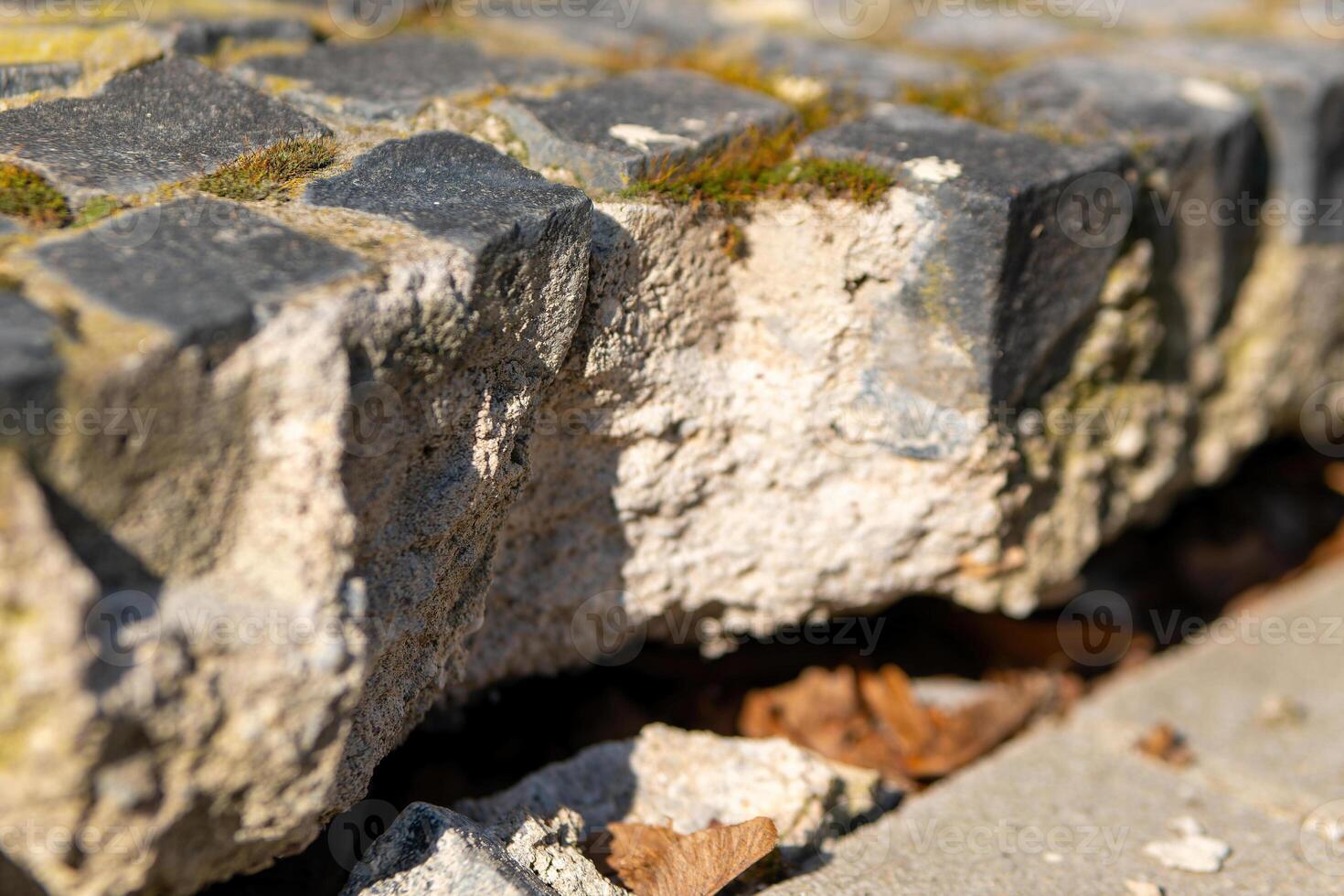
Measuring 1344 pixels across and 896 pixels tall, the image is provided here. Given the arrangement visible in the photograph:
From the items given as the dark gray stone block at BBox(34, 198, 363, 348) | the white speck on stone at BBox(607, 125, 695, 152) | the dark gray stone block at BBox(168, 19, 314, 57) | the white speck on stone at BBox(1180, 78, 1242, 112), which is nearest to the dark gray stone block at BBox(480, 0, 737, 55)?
the dark gray stone block at BBox(168, 19, 314, 57)

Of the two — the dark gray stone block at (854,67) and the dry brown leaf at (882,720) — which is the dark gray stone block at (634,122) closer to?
the dark gray stone block at (854,67)

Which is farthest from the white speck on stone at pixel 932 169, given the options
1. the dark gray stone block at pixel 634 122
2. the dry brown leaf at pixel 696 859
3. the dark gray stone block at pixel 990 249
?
the dry brown leaf at pixel 696 859

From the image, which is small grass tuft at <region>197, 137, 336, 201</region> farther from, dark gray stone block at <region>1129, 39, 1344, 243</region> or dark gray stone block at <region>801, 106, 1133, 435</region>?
dark gray stone block at <region>1129, 39, 1344, 243</region>

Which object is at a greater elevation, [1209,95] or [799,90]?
[1209,95]

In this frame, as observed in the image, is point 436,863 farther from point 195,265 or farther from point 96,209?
point 96,209

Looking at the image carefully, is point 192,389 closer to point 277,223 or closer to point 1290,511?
point 277,223

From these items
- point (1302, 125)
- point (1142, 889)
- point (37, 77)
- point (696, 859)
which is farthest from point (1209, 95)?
point (37, 77)
